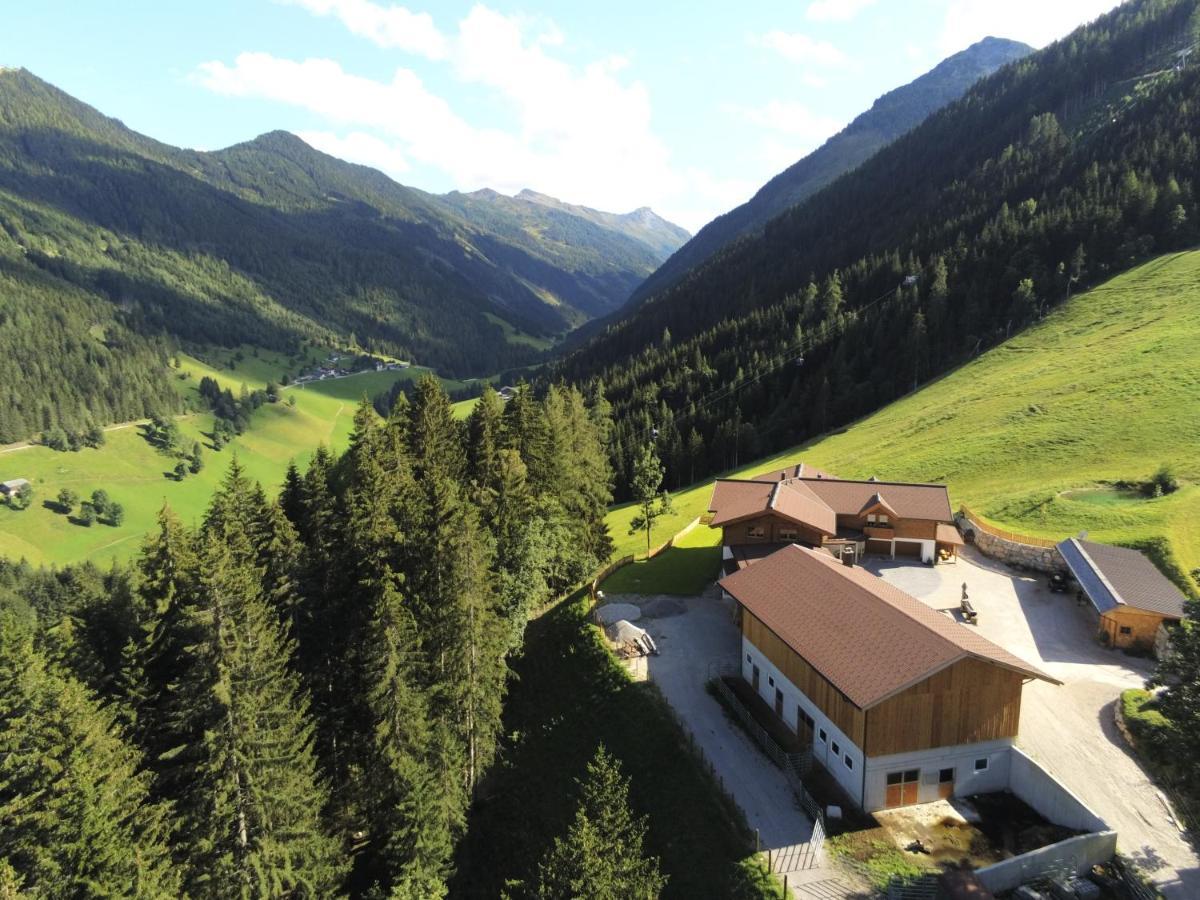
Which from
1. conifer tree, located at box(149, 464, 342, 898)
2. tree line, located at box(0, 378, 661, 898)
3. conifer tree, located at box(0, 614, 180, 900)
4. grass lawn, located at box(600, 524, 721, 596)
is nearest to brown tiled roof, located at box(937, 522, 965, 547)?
grass lawn, located at box(600, 524, 721, 596)

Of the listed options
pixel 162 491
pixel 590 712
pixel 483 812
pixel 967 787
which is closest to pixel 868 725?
pixel 967 787

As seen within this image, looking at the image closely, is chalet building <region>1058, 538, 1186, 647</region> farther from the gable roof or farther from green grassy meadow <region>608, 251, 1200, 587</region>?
green grassy meadow <region>608, 251, 1200, 587</region>

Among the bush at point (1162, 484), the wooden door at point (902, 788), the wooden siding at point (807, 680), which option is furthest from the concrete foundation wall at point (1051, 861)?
the bush at point (1162, 484)

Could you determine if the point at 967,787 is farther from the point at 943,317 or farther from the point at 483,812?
the point at 943,317

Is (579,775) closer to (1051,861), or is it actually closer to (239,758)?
(239,758)

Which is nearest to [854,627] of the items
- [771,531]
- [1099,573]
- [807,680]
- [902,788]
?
[807,680]
